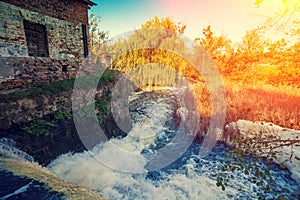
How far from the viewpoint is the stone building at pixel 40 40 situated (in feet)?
16.0

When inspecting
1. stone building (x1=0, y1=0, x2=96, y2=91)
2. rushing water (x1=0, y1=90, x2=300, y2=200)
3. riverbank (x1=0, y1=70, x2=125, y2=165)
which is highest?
stone building (x1=0, y1=0, x2=96, y2=91)

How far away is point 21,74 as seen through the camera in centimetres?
517

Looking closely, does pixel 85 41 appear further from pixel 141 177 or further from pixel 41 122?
pixel 141 177

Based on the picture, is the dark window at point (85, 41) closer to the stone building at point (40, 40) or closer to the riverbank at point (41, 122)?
the stone building at point (40, 40)

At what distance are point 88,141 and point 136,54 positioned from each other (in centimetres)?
Answer: 1354

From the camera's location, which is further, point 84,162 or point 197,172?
point 84,162

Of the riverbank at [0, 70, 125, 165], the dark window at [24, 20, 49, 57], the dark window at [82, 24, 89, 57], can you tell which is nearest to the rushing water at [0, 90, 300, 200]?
the riverbank at [0, 70, 125, 165]

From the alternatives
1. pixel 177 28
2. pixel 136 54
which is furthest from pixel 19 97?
pixel 177 28

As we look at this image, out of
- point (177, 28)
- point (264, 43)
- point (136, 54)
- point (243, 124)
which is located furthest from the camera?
point (177, 28)

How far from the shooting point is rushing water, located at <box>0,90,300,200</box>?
314 centimetres

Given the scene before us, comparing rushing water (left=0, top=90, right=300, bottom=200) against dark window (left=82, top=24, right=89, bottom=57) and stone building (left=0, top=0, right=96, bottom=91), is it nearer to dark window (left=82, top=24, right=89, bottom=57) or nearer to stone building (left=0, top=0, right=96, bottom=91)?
stone building (left=0, top=0, right=96, bottom=91)

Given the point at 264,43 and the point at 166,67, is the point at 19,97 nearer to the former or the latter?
the point at 264,43

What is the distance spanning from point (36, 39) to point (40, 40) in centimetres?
16

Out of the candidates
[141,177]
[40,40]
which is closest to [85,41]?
[40,40]
